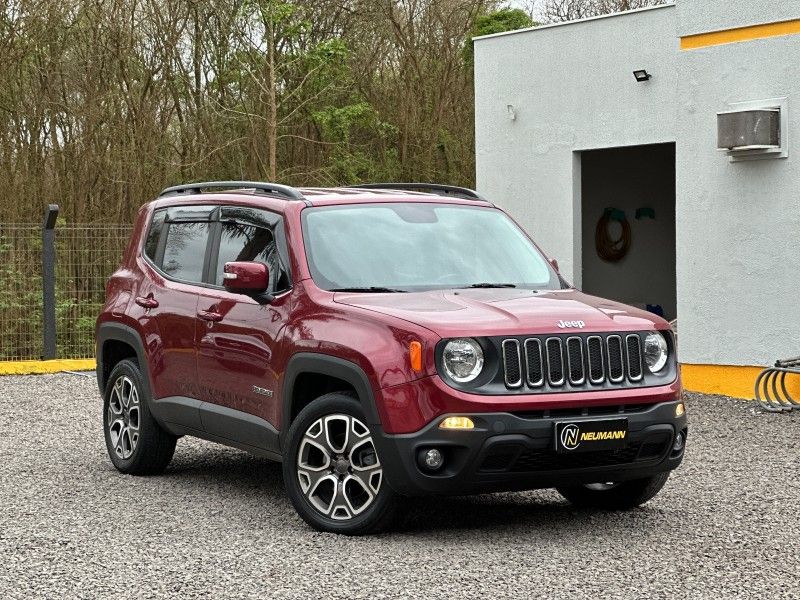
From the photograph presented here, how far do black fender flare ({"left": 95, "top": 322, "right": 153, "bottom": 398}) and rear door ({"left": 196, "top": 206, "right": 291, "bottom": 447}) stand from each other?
Result: 79cm

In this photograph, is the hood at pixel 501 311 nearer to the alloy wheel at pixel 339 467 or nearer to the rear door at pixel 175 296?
the alloy wheel at pixel 339 467

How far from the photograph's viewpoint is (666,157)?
1944 cm

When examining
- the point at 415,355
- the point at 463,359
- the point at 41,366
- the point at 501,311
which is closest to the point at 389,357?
the point at 415,355

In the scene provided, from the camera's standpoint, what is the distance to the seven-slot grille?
685cm

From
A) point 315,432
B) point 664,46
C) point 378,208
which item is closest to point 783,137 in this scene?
point 664,46

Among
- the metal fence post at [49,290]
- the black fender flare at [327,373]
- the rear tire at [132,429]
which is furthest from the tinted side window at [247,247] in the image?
the metal fence post at [49,290]

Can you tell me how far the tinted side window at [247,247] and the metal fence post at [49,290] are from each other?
10.1 m

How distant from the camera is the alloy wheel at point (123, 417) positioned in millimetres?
9344

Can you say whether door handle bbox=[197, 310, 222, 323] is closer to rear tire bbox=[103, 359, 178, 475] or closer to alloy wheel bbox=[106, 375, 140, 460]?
rear tire bbox=[103, 359, 178, 475]

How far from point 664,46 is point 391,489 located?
892cm

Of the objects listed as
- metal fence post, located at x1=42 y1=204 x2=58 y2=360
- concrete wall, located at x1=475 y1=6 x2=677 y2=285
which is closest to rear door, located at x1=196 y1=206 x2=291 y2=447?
concrete wall, located at x1=475 y1=6 x2=677 y2=285

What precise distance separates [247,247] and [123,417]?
1867 mm

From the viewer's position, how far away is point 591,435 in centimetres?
685

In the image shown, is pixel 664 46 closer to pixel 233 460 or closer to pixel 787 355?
pixel 787 355
